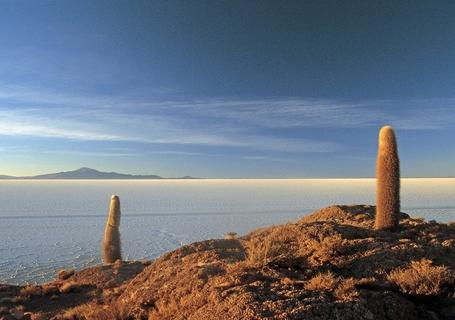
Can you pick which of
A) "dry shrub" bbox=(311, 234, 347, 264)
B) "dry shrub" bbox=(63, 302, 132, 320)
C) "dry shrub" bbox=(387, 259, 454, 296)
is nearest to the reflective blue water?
"dry shrub" bbox=(63, 302, 132, 320)

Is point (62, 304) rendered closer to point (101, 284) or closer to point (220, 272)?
point (101, 284)

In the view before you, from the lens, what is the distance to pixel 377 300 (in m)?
6.80

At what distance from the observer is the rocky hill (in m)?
6.67

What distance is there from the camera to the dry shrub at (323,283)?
7.32 m

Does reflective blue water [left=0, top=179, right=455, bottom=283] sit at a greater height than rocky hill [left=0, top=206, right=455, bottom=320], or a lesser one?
lesser

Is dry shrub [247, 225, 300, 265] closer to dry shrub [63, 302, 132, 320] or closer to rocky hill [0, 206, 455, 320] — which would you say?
rocky hill [0, 206, 455, 320]

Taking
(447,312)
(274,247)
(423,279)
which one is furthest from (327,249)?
(447,312)

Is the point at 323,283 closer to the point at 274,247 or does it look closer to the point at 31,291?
the point at 274,247

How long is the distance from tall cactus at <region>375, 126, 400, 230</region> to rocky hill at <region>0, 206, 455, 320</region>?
1.67ft

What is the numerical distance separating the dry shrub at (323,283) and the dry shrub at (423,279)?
3.32 ft

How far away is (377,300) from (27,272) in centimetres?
2471

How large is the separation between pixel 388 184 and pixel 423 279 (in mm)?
5660

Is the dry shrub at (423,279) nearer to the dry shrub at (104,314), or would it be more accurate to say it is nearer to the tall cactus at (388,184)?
the dry shrub at (104,314)

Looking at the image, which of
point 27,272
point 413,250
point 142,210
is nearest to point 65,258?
point 27,272
